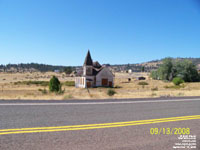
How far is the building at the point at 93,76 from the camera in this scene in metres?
48.8

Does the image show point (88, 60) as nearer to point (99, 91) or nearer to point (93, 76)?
point (93, 76)

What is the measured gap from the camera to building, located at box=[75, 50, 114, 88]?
48.8 meters

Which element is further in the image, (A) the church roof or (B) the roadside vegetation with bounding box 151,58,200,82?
(B) the roadside vegetation with bounding box 151,58,200,82

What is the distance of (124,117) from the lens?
7.62 metres

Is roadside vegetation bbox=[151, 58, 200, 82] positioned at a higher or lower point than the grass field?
higher

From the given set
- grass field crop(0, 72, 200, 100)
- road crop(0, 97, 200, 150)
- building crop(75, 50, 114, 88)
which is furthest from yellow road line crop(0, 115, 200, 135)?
building crop(75, 50, 114, 88)

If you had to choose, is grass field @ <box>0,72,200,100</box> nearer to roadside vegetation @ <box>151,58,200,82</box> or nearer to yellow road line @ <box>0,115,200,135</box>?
roadside vegetation @ <box>151,58,200,82</box>

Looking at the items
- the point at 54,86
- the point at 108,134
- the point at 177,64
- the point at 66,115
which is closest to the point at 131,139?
the point at 108,134

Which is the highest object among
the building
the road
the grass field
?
the building

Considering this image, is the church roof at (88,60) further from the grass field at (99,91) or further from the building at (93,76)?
the grass field at (99,91)

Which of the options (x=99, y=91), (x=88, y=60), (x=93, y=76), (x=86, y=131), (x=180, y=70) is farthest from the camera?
(x=180, y=70)

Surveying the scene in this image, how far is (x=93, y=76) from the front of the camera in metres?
49.5

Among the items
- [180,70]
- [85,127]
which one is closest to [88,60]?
[180,70]

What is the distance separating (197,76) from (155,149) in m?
69.1
